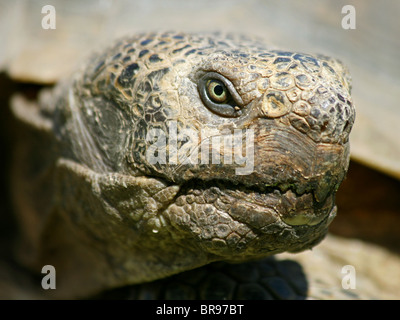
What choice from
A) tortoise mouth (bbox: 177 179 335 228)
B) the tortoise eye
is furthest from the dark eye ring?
tortoise mouth (bbox: 177 179 335 228)

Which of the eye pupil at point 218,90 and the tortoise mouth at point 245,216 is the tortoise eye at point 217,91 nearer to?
the eye pupil at point 218,90

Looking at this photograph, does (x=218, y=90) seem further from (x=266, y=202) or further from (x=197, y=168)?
(x=266, y=202)

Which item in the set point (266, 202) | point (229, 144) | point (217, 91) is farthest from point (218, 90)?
point (266, 202)

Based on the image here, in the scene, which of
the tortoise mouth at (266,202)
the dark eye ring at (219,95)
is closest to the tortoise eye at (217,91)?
the dark eye ring at (219,95)

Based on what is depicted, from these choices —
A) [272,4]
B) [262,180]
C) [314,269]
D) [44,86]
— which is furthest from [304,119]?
[272,4]

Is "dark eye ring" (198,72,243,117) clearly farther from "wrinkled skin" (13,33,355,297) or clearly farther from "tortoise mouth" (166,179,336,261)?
"tortoise mouth" (166,179,336,261)
